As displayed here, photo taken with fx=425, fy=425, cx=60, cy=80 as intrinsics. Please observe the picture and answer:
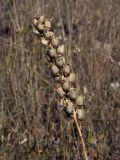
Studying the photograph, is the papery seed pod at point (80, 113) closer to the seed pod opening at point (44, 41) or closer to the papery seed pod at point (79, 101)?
the papery seed pod at point (79, 101)

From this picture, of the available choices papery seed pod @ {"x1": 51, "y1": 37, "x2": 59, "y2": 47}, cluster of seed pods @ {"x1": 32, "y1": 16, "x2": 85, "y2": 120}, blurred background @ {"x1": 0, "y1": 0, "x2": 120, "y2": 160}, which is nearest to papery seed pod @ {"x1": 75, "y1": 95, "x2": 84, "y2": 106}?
cluster of seed pods @ {"x1": 32, "y1": 16, "x2": 85, "y2": 120}

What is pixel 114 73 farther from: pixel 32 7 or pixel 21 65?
pixel 32 7

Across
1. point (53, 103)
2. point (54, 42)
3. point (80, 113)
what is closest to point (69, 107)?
point (80, 113)

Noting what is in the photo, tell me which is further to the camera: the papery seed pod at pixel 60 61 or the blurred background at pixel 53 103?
the blurred background at pixel 53 103

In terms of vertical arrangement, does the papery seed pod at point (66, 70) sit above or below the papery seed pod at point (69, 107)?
above

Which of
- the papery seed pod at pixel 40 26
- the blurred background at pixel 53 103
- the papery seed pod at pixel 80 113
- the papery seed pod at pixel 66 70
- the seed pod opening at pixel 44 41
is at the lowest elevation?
the papery seed pod at pixel 80 113

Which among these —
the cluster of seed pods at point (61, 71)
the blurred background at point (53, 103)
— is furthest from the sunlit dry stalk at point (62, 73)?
the blurred background at point (53, 103)

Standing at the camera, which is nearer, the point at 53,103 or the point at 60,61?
the point at 60,61

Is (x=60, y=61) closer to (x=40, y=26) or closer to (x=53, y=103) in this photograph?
(x=40, y=26)
